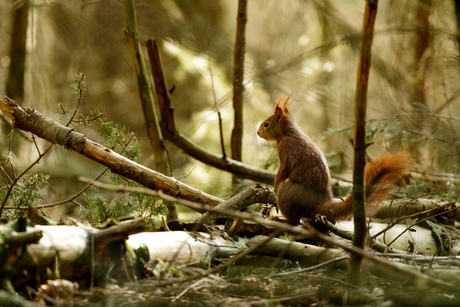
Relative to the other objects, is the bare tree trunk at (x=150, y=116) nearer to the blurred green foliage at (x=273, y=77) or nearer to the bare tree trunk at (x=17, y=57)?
the blurred green foliage at (x=273, y=77)

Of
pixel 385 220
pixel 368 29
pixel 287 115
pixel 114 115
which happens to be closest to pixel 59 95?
pixel 114 115

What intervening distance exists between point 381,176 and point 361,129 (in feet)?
3.57

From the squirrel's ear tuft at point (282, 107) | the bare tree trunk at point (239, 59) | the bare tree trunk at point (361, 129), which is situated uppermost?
the bare tree trunk at point (239, 59)

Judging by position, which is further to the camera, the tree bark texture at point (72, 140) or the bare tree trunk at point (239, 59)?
the bare tree trunk at point (239, 59)

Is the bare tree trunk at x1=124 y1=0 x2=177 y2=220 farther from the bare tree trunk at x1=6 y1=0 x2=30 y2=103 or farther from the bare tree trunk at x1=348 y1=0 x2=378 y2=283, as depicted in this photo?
the bare tree trunk at x1=348 y1=0 x2=378 y2=283

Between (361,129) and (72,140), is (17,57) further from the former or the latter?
(361,129)

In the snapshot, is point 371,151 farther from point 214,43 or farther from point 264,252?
point 264,252

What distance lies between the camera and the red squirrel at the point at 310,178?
246 cm

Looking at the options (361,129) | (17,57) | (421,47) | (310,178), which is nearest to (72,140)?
(310,178)

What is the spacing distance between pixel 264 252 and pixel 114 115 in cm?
698

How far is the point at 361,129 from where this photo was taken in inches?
57.4

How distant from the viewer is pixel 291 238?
213cm

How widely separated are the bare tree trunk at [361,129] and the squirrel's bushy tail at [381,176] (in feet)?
3.17

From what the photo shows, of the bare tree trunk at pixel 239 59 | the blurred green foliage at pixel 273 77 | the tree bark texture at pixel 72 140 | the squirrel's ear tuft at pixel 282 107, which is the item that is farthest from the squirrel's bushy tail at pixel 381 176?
the bare tree trunk at pixel 239 59
